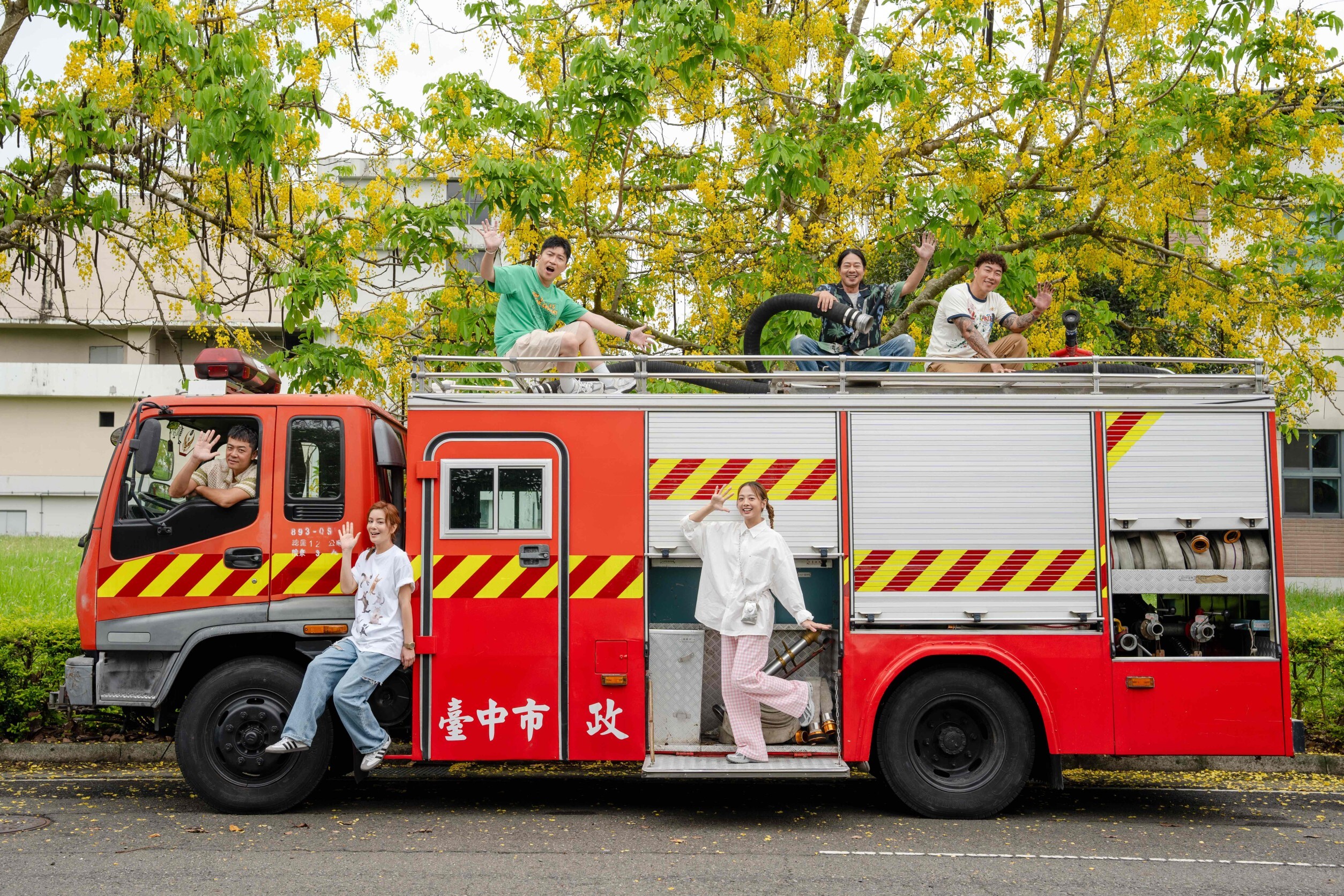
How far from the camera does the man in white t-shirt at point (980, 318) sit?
27.6ft

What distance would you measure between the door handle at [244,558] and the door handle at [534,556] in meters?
1.67

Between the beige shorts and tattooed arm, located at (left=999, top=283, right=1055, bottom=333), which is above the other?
tattooed arm, located at (left=999, top=283, right=1055, bottom=333)

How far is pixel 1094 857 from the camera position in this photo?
6.41 meters

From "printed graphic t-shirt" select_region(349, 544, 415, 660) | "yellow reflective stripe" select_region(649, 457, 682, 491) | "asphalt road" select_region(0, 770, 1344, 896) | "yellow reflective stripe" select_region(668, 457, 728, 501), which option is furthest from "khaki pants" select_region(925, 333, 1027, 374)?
"printed graphic t-shirt" select_region(349, 544, 415, 660)

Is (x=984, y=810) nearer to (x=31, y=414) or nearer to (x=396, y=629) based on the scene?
(x=396, y=629)

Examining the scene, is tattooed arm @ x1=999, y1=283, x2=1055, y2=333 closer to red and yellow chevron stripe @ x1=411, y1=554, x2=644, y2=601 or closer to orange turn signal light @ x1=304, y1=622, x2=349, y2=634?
red and yellow chevron stripe @ x1=411, y1=554, x2=644, y2=601

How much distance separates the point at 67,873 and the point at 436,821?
2.14 meters

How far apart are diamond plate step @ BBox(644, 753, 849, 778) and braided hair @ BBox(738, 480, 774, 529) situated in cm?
149

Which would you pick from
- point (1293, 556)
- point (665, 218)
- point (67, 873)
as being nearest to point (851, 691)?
point (67, 873)

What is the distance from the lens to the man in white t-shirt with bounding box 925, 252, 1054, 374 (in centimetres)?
841

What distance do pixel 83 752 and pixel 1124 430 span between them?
8618mm

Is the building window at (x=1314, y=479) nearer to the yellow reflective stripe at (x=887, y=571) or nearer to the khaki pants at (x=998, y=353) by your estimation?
the khaki pants at (x=998, y=353)

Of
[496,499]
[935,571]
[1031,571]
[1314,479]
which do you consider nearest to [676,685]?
[496,499]

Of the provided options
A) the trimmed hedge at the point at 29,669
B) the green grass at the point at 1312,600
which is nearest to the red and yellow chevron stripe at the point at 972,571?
the trimmed hedge at the point at 29,669
